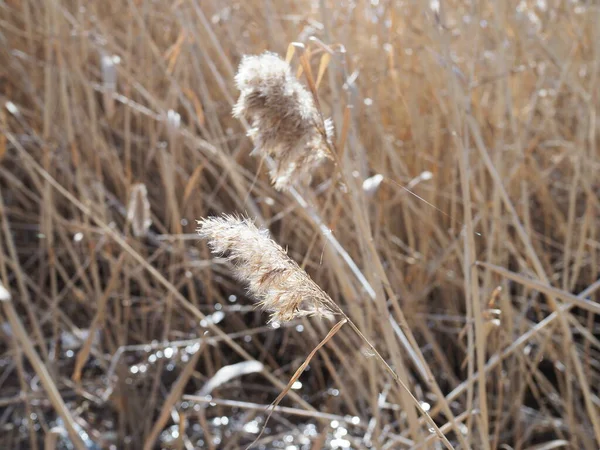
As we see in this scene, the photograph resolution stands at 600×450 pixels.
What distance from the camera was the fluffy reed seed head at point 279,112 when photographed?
1.97 ft

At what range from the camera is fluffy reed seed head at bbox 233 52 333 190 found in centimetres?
60

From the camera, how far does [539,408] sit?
1310 mm

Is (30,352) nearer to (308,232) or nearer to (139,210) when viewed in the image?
(139,210)

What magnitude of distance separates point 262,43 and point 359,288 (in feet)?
2.05

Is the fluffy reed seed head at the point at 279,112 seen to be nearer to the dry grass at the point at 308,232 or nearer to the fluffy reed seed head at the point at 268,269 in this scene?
the fluffy reed seed head at the point at 268,269

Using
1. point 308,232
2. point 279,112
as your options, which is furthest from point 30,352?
point 308,232

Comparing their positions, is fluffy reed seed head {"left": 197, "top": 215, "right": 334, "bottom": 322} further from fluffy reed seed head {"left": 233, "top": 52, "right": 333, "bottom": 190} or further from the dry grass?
the dry grass

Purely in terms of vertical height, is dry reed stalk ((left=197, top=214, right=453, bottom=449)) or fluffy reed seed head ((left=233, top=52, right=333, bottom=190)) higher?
fluffy reed seed head ((left=233, top=52, right=333, bottom=190))

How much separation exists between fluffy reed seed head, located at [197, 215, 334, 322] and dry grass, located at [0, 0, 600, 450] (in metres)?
0.44

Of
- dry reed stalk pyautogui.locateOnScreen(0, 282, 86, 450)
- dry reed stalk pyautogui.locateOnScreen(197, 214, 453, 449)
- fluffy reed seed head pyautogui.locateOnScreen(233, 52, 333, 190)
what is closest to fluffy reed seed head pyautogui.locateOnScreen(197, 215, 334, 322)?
dry reed stalk pyautogui.locateOnScreen(197, 214, 453, 449)

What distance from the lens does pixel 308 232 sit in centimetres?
126

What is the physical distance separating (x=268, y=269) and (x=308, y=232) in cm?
79

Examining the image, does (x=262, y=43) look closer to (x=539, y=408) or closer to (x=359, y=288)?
(x=359, y=288)

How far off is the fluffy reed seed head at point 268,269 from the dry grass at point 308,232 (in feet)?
1.44
